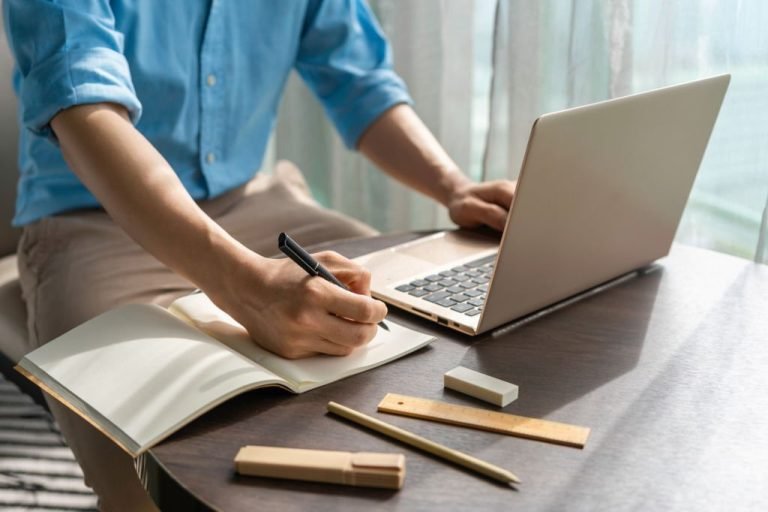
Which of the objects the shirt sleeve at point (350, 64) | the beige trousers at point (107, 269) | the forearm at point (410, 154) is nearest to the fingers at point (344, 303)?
the beige trousers at point (107, 269)

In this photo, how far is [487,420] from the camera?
0.70 meters

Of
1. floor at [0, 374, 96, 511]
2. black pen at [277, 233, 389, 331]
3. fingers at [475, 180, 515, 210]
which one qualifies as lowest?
floor at [0, 374, 96, 511]

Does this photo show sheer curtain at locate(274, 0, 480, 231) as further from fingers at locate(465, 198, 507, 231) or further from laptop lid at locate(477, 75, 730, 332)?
laptop lid at locate(477, 75, 730, 332)

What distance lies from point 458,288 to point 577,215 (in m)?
0.17

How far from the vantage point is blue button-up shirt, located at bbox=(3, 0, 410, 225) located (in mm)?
1027

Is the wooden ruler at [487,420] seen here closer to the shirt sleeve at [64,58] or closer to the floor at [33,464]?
the shirt sleeve at [64,58]

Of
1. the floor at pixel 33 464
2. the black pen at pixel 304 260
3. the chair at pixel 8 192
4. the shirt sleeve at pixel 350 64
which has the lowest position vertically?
the floor at pixel 33 464

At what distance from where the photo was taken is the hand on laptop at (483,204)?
114 cm

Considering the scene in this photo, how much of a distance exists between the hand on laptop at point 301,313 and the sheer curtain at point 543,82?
2.45ft

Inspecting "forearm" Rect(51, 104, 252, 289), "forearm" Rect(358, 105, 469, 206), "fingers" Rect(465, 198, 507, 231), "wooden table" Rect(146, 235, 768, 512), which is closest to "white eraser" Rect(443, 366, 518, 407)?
"wooden table" Rect(146, 235, 768, 512)

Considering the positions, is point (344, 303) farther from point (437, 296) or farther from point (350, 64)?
point (350, 64)

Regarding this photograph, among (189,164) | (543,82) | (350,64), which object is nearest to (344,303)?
(189,164)

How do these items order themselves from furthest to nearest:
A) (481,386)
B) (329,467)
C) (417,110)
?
1. (417,110)
2. (481,386)
3. (329,467)

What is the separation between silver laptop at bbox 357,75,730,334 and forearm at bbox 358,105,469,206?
0.74ft
